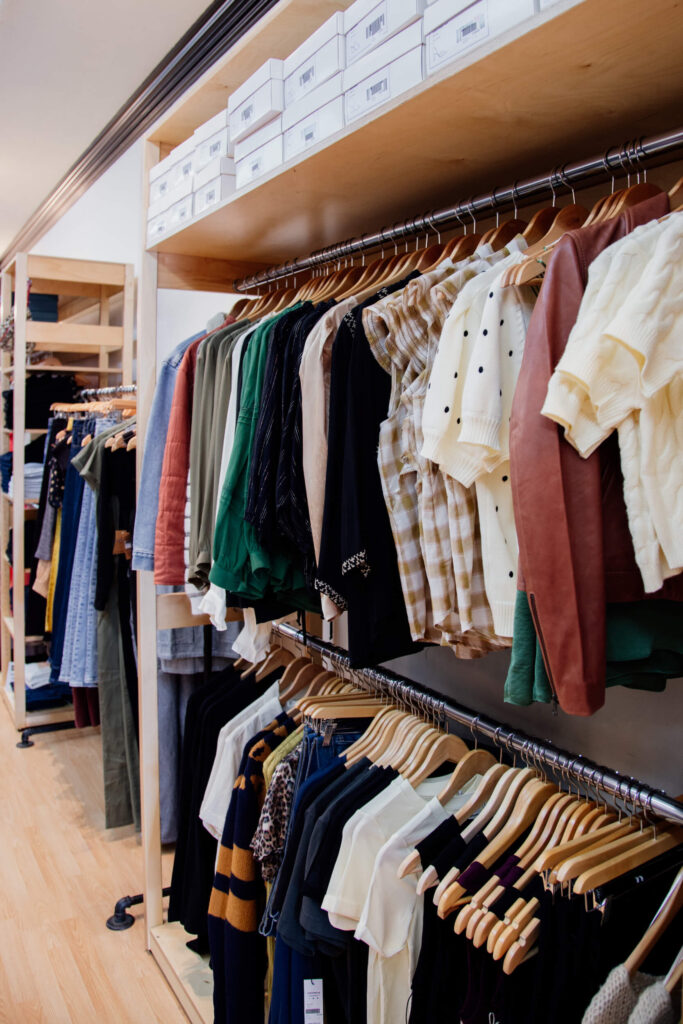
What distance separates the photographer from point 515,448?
1.05 meters

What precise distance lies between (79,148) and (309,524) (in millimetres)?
4616

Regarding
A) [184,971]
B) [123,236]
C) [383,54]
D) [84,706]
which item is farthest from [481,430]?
[123,236]

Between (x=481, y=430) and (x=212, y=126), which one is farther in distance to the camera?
(x=212, y=126)

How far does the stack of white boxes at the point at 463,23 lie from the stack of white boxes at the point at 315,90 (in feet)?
0.82

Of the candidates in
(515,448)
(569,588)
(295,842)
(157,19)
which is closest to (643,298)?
(515,448)

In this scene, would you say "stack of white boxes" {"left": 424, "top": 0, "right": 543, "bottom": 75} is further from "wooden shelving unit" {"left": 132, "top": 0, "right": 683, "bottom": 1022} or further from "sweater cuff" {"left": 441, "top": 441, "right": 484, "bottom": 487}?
"sweater cuff" {"left": 441, "top": 441, "right": 484, "bottom": 487}

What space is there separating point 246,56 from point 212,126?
0.58 ft

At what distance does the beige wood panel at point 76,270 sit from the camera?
441 centimetres

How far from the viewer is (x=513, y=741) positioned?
155cm

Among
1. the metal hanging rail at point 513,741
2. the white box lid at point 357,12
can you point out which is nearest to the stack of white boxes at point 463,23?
the white box lid at point 357,12

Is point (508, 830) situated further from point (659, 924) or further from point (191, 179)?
point (191, 179)

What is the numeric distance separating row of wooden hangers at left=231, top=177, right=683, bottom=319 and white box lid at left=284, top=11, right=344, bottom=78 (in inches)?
16.8

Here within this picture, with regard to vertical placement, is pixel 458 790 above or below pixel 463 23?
below

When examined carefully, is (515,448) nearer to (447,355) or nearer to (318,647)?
(447,355)
